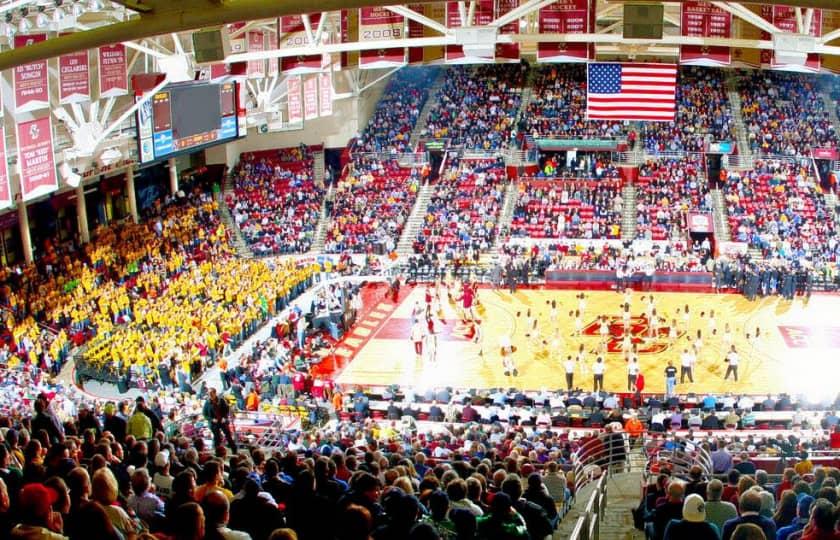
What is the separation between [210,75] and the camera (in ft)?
88.0

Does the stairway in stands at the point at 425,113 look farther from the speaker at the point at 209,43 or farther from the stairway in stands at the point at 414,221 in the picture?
the speaker at the point at 209,43

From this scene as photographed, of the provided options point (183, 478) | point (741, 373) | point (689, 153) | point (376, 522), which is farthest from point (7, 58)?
point (689, 153)

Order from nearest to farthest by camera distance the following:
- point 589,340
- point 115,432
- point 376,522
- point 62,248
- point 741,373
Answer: point 376,522 < point 115,432 < point 741,373 < point 589,340 < point 62,248

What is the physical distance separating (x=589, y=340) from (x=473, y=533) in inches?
905

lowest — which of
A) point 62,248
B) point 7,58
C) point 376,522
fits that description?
point 62,248

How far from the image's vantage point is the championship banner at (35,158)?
2330cm

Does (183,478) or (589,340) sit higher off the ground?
(183,478)

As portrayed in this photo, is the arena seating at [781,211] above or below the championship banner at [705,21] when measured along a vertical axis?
below

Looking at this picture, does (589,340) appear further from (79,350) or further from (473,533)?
(473,533)

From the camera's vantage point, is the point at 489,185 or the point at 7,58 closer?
the point at 7,58

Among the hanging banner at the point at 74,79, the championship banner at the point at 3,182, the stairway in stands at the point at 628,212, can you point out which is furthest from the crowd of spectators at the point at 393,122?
the championship banner at the point at 3,182

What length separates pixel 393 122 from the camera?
47.7 meters

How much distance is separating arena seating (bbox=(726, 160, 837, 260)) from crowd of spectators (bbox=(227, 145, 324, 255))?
16.9 meters

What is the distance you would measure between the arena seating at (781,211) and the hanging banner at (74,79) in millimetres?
24493
